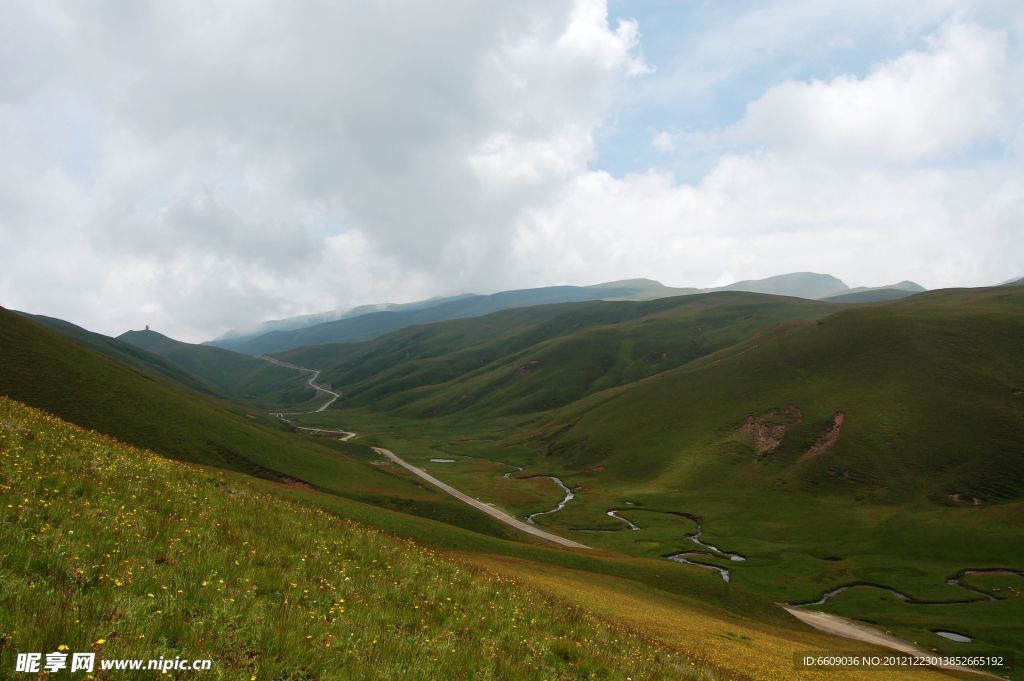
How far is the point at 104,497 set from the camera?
15.2 meters

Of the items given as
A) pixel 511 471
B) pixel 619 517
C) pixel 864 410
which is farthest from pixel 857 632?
pixel 511 471

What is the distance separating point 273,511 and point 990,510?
451ft

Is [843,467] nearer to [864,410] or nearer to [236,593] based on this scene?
[864,410]

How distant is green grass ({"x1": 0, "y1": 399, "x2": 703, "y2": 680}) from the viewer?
871 cm

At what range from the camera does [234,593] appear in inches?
451

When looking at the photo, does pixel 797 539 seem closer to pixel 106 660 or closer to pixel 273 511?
pixel 273 511

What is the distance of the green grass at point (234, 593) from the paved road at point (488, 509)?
6923cm

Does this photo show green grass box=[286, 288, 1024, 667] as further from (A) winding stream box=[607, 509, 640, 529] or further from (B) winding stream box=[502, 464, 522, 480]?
(B) winding stream box=[502, 464, 522, 480]

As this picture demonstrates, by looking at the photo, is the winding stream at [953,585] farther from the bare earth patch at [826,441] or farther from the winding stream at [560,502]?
the winding stream at [560,502]

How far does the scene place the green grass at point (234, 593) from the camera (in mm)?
8711

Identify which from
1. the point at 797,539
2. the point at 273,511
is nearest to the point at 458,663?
the point at 273,511

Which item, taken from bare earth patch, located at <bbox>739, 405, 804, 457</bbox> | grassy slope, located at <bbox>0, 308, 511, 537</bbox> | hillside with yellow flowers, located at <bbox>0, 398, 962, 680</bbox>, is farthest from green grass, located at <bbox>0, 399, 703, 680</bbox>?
bare earth patch, located at <bbox>739, 405, 804, 457</bbox>

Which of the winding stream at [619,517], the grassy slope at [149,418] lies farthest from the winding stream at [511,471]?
the grassy slope at [149,418]

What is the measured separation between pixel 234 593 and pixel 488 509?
11544cm
